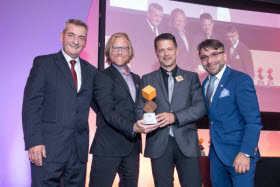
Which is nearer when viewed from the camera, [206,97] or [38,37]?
[206,97]

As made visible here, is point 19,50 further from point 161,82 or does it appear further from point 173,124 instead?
point 173,124

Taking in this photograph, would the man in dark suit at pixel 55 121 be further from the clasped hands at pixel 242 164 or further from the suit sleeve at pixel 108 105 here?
the clasped hands at pixel 242 164

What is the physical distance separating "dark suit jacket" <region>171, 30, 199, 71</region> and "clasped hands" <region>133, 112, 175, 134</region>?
2.44 meters

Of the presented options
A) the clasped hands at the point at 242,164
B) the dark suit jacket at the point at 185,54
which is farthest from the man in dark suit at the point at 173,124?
the dark suit jacket at the point at 185,54

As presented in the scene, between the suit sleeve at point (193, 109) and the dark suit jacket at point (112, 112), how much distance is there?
0.41 m

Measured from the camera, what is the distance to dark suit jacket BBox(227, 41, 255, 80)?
4336mm

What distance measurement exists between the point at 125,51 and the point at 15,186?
2.86 meters

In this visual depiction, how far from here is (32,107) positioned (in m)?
1.85

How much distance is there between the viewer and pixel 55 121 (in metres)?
1.91

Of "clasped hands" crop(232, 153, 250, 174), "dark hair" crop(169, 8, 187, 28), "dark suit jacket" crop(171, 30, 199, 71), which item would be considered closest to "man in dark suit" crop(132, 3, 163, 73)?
"dark hair" crop(169, 8, 187, 28)

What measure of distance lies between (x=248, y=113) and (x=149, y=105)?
32.1 inches

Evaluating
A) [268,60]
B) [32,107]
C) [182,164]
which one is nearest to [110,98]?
[32,107]

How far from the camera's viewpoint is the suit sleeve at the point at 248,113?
1.90 m

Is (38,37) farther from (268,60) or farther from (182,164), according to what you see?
(268,60)
